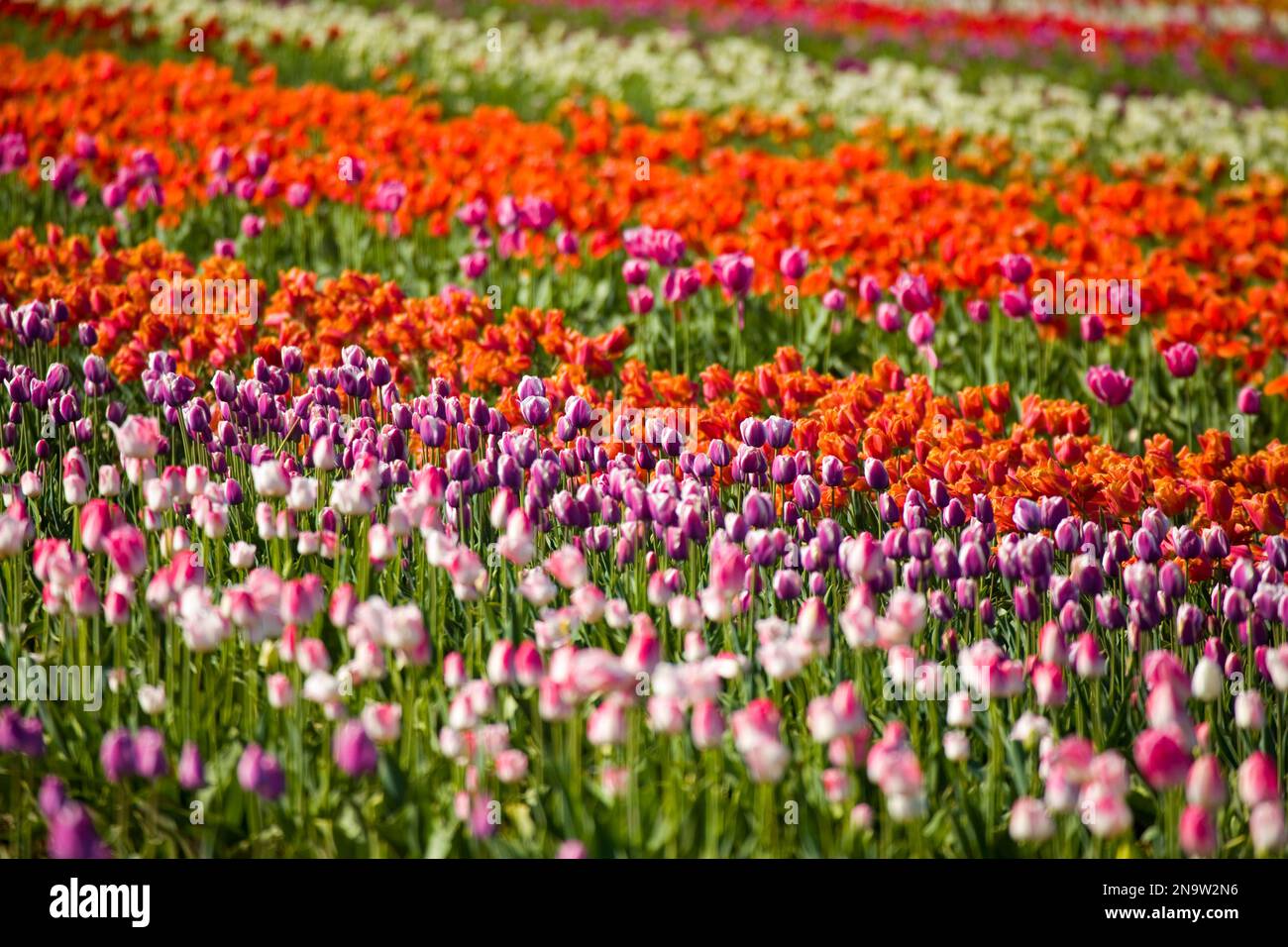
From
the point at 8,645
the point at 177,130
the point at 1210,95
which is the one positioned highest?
the point at 1210,95

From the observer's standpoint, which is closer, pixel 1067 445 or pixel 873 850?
pixel 873 850

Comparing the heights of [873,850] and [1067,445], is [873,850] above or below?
below

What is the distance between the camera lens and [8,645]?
3.02 metres

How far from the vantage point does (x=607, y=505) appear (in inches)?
133

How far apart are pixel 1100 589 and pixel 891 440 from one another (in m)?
0.90

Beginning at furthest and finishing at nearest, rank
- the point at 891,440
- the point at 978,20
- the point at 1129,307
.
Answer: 1. the point at 978,20
2. the point at 1129,307
3. the point at 891,440

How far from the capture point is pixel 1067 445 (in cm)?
394

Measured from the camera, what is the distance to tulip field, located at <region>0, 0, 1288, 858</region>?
2.59 meters

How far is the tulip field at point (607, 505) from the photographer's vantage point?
2590 millimetres

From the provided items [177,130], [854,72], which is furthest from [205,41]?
[854,72]

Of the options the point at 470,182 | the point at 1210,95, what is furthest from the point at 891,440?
the point at 1210,95

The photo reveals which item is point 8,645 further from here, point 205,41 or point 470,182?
point 205,41
